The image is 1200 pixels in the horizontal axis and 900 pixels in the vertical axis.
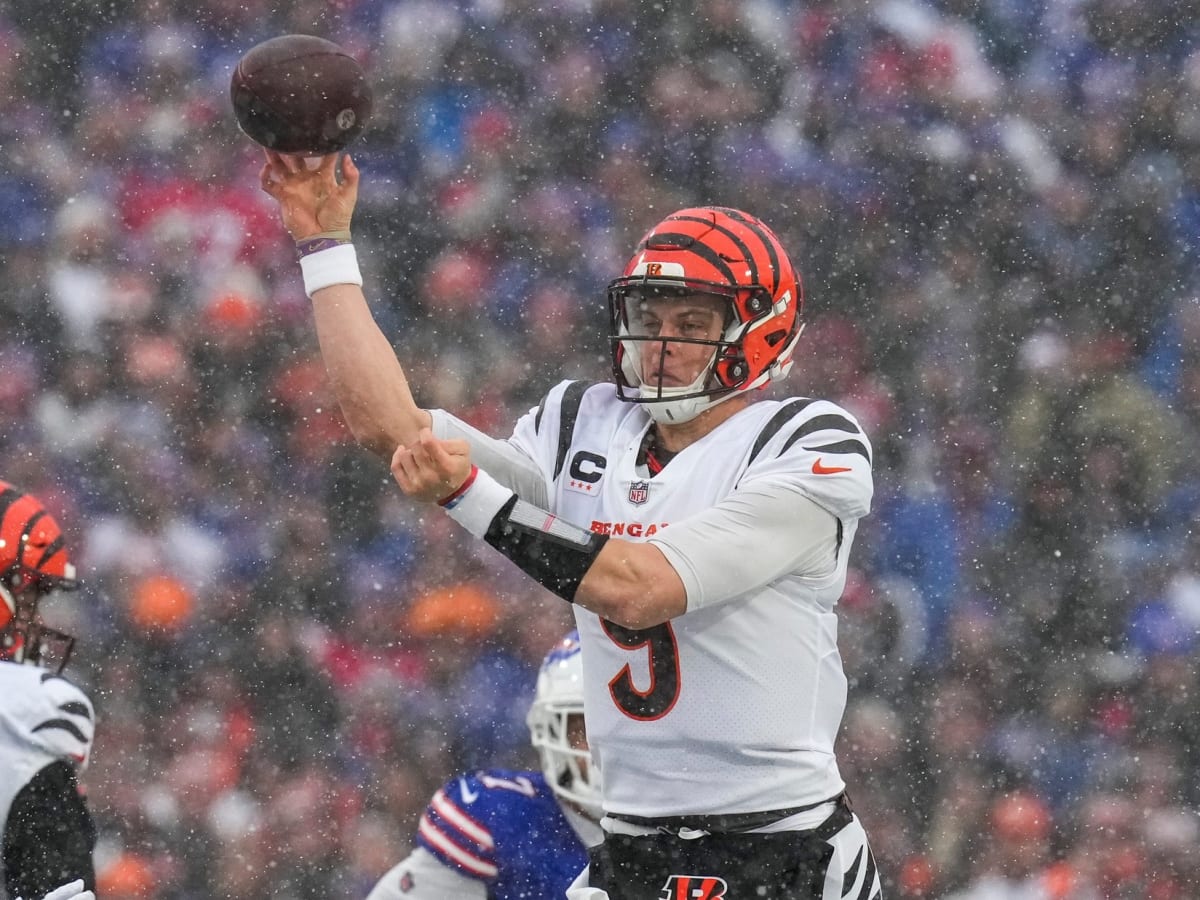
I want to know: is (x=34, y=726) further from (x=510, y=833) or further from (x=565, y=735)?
(x=565, y=735)

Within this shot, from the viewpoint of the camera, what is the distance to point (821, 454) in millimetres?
Result: 2537

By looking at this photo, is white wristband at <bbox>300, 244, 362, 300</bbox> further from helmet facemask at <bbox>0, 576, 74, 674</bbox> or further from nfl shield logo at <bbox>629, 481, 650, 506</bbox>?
helmet facemask at <bbox>0, 576, 74, 674</bbox>

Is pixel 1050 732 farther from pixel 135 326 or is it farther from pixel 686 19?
pixel 135 326

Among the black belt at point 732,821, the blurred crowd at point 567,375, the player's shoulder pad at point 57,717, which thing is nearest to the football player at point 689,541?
the black belt at point 732,821

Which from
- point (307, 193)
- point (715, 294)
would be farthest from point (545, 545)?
point (307, 193)

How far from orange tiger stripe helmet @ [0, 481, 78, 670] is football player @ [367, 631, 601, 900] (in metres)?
0.85

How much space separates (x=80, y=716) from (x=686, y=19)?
3661 millimetres

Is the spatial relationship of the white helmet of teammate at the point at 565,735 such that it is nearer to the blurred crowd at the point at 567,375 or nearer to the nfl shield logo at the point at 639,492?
the nfl shield logo at the point at 639,492

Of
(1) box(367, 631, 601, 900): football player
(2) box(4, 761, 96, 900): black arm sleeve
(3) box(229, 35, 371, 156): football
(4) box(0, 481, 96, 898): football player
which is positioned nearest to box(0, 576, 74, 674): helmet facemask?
(4) box(0, 481, 96, 898): football player

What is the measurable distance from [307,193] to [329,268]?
0.13 meters

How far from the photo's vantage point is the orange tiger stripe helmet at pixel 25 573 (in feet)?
11.0

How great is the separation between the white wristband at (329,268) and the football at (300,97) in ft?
0.52

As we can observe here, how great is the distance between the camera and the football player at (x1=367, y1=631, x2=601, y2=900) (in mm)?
3408

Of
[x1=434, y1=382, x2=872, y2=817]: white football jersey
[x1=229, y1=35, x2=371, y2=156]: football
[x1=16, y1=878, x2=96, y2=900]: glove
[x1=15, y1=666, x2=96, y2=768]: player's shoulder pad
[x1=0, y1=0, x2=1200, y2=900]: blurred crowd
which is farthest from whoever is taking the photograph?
[x1=0, y1=0, x2=1200, y2=900]: blurred crowd
